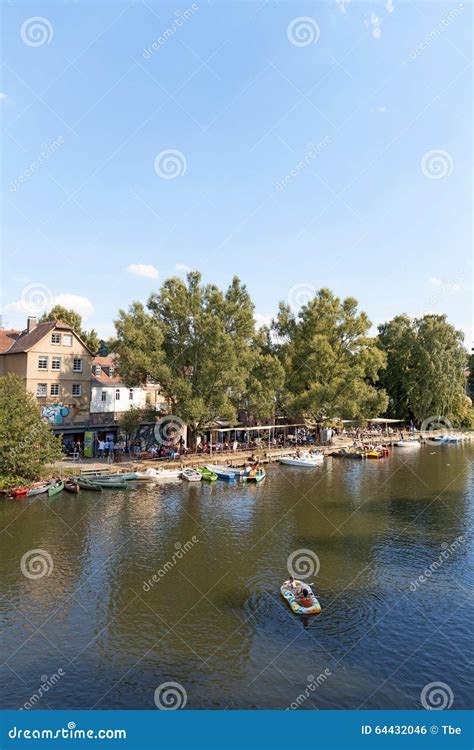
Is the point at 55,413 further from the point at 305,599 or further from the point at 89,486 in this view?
the point at 305,599

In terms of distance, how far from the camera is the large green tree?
56938mm

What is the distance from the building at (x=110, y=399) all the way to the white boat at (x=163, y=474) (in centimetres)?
959

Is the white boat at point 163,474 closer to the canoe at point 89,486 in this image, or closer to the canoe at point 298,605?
the canoe at point 89,486

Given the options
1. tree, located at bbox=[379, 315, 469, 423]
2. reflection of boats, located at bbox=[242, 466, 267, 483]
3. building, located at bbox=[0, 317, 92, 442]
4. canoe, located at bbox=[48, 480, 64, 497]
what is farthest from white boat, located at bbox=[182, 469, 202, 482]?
tree, located at bbox=[379, 315, 469, 423]

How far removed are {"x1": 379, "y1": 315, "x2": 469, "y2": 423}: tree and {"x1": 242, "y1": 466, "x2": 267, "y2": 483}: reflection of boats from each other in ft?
191

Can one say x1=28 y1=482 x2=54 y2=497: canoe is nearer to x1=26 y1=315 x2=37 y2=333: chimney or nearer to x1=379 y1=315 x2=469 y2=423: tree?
x1=26 y1=315 x2=37 y2=333: chimney

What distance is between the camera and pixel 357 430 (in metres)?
97.6

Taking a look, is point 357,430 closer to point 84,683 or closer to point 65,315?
point 65,315

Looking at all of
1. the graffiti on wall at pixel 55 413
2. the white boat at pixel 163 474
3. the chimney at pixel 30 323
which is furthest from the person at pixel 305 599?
the chimney at pixel 30 323

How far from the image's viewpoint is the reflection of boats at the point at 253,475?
53184 mm

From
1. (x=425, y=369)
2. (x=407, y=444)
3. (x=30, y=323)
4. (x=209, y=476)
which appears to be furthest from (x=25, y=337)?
(x=425, y=369)

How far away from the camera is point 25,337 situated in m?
60.3
